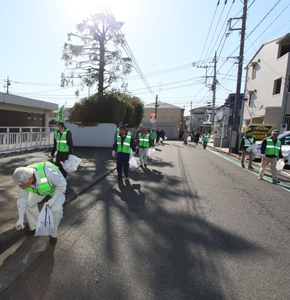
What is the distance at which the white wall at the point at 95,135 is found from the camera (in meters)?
14.9

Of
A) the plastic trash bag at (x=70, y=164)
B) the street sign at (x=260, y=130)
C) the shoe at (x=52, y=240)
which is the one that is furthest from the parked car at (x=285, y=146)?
the shoe at (x=52, y=240)

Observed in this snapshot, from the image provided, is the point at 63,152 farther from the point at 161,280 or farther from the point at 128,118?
the point at 128,118

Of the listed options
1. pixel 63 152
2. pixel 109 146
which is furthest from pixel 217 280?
pixel 109 146

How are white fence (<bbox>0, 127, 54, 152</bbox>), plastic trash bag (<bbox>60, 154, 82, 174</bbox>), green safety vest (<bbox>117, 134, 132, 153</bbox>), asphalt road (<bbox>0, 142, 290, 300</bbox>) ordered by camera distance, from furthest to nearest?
white fence (<bbox>0, 127, 54, 152</bbox>) < green safety vest (<bbox>117, 134, 132, 153</bbox>) < plastic trash bag (<bbox>60, 154, 82, 174</bbox>) < asphalt road (<bbox>0, 142, 290, 300</bbox>)

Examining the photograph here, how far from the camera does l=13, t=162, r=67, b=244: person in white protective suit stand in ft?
8.50

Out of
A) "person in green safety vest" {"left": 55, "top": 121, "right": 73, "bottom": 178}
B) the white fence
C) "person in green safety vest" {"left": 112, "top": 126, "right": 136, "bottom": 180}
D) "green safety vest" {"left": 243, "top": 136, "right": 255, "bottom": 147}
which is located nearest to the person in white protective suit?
"person in green safety vest" {"left": 55, "top": 121, "right": 73, "bottom": 178}

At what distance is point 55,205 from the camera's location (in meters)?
2.91

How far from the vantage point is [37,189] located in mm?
2727

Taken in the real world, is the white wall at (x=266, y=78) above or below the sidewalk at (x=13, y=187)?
above

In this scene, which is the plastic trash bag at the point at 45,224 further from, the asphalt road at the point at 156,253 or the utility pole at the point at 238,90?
the utility pole at the point at 238,90

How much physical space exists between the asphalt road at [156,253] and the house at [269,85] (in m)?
13.7

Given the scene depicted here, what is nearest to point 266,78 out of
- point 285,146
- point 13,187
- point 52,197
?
point 285,146

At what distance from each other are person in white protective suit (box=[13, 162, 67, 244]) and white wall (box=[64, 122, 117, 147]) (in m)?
11.9

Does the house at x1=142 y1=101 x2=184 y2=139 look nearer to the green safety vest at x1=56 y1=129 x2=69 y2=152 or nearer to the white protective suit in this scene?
the green safety vest at x1=56 y1=129 x2=69 y2=152
